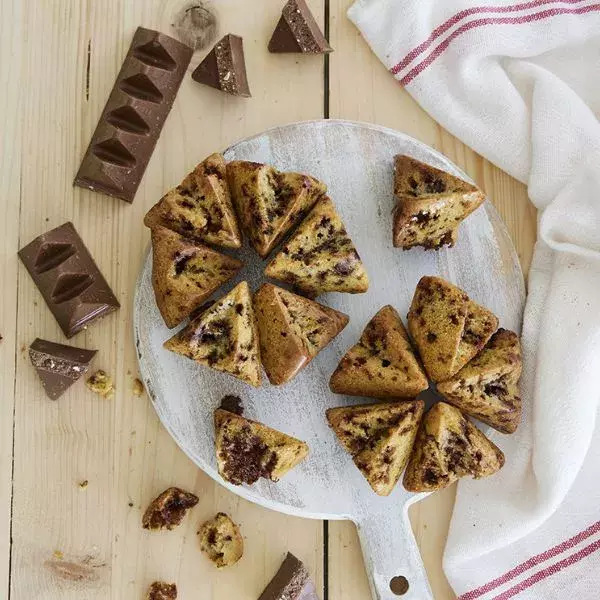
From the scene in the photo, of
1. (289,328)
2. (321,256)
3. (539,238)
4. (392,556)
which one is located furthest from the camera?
(539,238)

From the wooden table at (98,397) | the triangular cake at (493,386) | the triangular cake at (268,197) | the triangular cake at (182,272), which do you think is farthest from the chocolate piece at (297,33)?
the triangular cake at (493,386)

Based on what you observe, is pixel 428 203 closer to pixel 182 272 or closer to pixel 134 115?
pixel 182 272

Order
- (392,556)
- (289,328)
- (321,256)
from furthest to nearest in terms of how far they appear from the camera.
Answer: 1. (392,556)
2. (321,256)
3. (289,328)

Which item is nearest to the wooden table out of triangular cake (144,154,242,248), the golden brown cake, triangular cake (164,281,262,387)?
the golden brown cake

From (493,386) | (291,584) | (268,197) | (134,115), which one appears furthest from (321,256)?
(291,584)

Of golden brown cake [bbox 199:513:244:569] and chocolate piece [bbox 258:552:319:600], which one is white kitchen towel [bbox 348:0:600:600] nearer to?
chocolate piece [bbox 258:552:319:600]

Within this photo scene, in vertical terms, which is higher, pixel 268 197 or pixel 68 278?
pixel 268 197

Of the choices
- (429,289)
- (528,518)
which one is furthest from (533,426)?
(429,289)
